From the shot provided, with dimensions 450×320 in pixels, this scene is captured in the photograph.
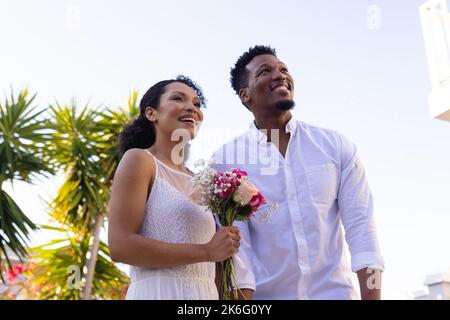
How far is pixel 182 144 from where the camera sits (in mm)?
2416

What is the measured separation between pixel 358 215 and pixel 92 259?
766cm

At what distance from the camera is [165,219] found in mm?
2156

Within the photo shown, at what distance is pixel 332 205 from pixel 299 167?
22 centimetres

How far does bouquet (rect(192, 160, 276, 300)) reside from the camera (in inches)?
83.3

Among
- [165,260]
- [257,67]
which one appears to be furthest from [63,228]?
[165,260]

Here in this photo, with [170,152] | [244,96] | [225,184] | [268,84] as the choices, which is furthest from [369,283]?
[244,96]

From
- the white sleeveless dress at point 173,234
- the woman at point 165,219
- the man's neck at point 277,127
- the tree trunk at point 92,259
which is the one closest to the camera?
the woman at point 165,219

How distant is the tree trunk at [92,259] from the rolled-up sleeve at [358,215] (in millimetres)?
7440

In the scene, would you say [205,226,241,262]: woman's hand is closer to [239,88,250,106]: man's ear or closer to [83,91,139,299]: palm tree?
[239,88,250,106]: man's ear

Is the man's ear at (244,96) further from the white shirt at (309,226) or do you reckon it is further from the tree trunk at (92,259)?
the tree trunk at (92,259)

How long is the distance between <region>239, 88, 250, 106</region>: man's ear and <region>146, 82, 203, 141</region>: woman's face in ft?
1.68

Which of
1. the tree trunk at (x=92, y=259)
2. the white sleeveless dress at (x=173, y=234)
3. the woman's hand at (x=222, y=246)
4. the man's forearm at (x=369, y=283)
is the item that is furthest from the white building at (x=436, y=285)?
the woman's hand at (x=222, y=246)

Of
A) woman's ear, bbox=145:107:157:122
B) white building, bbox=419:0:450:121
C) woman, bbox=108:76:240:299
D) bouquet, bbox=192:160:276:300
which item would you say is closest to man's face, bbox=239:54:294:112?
woman, bbox=108:76:240:299

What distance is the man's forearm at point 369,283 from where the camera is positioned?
86.9 inches
